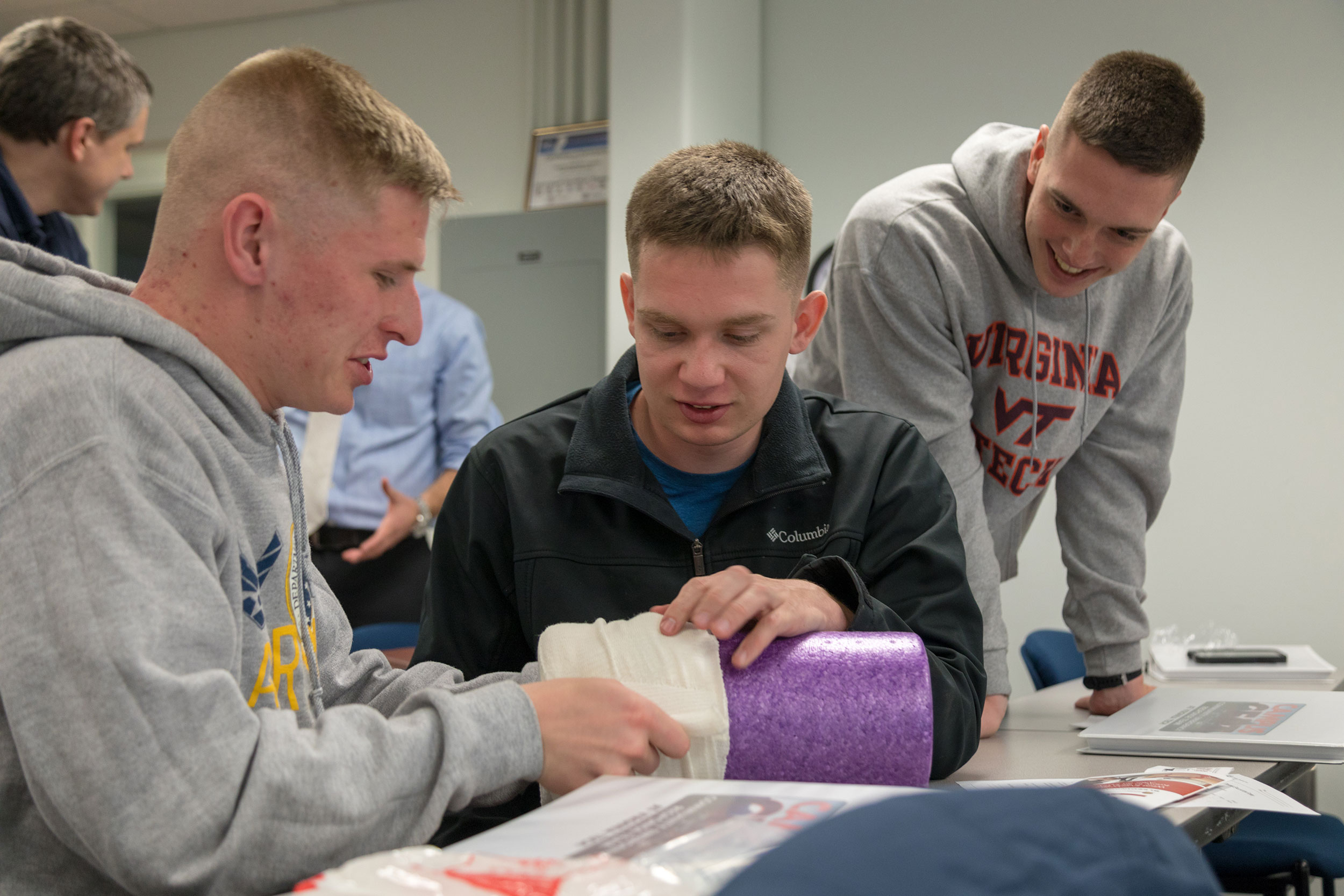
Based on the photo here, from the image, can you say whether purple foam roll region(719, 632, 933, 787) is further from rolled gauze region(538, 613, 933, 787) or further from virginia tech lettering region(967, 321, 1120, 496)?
virginia tech lettering region(967, 321, 1120, 496)

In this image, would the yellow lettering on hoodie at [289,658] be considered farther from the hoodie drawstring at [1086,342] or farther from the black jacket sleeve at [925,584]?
the hoodie drawstring at [1086,342]

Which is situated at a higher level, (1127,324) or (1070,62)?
(1070,62)

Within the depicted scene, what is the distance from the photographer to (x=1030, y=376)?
2.02m

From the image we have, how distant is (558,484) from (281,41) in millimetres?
4567

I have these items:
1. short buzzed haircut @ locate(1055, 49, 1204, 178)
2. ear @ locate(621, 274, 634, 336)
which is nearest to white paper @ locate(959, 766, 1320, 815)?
ear @ locate(621, 274, 634, 336)

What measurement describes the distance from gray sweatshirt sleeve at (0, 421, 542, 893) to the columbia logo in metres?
0.67

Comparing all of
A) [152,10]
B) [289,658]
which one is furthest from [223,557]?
[152,10]

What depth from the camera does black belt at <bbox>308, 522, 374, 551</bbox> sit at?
3.14 meters

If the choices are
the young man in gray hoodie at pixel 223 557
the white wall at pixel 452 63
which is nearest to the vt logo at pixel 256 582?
the young man in gray hoodie at pixel 223 557

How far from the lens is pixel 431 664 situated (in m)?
1.26

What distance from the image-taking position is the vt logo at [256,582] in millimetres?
933

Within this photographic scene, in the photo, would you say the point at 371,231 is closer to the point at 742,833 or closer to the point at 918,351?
the point at 742,833

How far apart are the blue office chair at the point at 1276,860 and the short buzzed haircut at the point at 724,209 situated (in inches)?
56.0

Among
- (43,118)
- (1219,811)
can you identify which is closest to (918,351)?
(1219,811)
